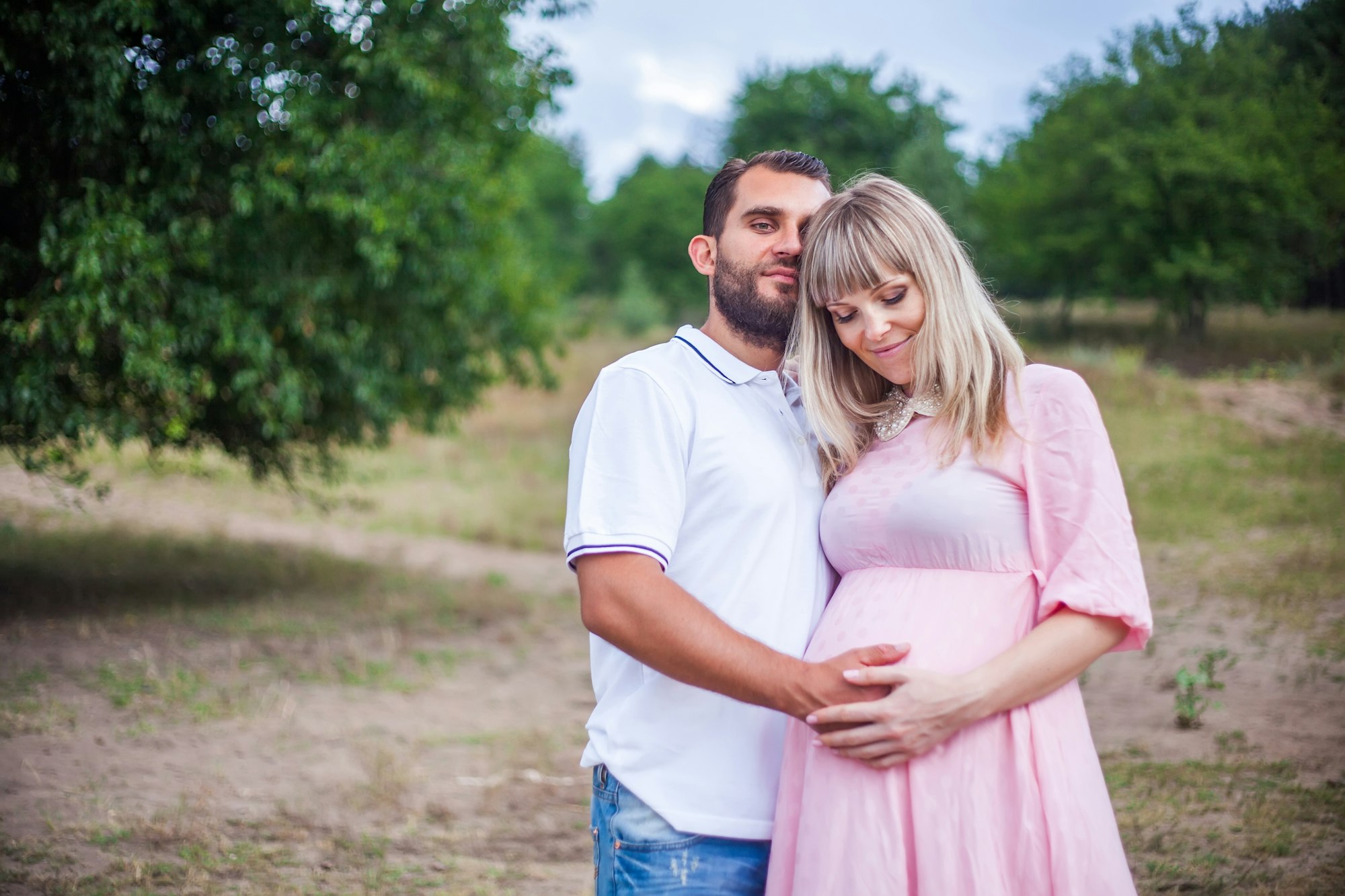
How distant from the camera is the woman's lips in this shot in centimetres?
224

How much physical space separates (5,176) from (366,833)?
4.82 meters

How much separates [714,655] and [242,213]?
21.9 ft

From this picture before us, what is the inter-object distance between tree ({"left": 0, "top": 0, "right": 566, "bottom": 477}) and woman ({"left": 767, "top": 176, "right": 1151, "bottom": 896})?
576 cm

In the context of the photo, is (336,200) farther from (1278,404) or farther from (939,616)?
(1278,404)

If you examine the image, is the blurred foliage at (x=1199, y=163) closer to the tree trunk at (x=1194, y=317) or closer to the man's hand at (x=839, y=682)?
the tree trunk at (x=1194, y=317)

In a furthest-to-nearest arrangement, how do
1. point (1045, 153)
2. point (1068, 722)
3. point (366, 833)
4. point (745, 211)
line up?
point (1045, 153) < point (366, 833) < point (745, 211) < point (1068, 722)

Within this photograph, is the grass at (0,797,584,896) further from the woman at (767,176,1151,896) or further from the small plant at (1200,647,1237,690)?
the small plant at (1200,647,1237,690)

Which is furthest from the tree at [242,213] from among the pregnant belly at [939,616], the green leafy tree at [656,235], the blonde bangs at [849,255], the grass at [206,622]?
the green leafy tree at [656,235]

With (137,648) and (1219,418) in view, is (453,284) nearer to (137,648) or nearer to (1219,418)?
(137,648)

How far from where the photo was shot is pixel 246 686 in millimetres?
7102

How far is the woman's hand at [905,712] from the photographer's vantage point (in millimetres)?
1890

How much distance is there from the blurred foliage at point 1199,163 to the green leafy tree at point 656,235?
102 feet

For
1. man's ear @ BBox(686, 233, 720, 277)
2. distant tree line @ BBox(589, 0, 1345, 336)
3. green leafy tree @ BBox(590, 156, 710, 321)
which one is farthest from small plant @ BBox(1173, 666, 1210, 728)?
green leafy tree @ BBox(590, 156, 710, 321)

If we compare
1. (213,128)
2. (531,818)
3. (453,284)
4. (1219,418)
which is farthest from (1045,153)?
(531,818)
